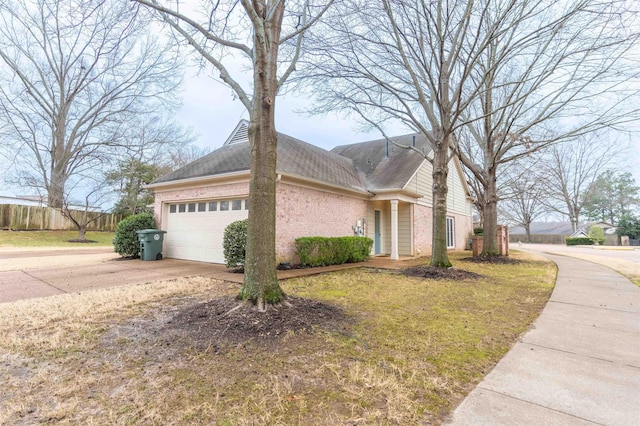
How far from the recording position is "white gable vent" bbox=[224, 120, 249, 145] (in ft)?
41.7

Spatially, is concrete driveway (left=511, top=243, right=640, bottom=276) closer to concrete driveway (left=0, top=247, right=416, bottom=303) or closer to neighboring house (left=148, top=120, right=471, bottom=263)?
neighboring house (left=148, top=120, right=471, bottom=263)

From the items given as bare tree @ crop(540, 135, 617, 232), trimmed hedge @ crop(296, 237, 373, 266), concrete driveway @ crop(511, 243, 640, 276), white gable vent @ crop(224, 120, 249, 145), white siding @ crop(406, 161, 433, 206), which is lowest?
concrete driveway @ crop(511, 243, 640, 276)

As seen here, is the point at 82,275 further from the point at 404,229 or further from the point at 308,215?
the point at 404,229

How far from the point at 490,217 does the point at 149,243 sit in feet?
46.9

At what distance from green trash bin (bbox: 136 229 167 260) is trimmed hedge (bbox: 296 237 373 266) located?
5601mm

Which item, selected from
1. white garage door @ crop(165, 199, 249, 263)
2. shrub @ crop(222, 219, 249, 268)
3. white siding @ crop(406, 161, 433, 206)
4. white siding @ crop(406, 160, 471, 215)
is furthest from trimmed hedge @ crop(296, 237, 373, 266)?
white siding @ crop(406, 161, 433, 206)

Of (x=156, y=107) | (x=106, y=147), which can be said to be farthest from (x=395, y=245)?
(x=106, y=147)

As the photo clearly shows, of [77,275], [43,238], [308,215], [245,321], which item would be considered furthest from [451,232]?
[43,238]

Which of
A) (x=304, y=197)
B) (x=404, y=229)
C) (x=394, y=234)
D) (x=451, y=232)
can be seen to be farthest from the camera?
(x=451, y=232)

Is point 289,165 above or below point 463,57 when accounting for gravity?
below

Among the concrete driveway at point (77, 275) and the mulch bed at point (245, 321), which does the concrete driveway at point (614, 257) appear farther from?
the concrete driveway at point (77, 275)

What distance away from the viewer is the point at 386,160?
1619 centimetres

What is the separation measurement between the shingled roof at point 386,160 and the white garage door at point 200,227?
21.3 feet

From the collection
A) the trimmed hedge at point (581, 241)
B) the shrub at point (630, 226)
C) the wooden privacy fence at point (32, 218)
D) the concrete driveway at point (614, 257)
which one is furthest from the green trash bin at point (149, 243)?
the shrub at point (630, 226)
